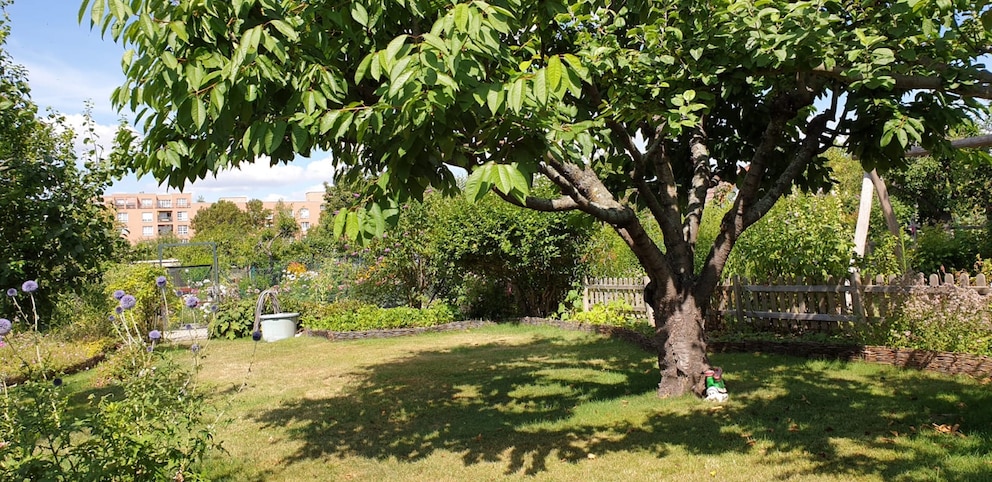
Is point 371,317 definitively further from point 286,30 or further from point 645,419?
point 286,30

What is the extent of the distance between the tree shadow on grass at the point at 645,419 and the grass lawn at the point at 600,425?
17 millimetres

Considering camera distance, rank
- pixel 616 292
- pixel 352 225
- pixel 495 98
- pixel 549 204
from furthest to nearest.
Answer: pixel 616 292
pixel 549 204
pixel 352 225
pixel 495 98

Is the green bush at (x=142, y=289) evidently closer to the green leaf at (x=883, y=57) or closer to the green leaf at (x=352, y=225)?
the green leaf at (x=352, y=225)

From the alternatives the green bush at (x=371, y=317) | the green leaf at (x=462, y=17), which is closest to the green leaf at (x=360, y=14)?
the green leaf at (x=462, y=17)

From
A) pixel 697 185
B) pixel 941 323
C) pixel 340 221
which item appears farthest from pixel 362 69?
pixel 941 323

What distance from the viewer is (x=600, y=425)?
5738mm

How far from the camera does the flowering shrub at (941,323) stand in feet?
23.0

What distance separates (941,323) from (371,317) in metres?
9.81

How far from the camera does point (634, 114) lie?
17.4 feet

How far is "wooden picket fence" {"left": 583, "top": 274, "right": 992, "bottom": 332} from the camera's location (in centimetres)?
826

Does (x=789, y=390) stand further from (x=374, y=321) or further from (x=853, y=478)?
(x=374, y=321)

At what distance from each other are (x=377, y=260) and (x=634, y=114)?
10686 mm

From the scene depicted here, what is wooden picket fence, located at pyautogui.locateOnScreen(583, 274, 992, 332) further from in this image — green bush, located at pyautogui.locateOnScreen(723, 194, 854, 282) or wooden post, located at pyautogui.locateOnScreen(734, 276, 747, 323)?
green bush, located at pyautogui.locateOnScreen(723, 194, 854, 282)

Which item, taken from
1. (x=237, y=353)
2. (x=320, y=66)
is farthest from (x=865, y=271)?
(x=237, y=353)
